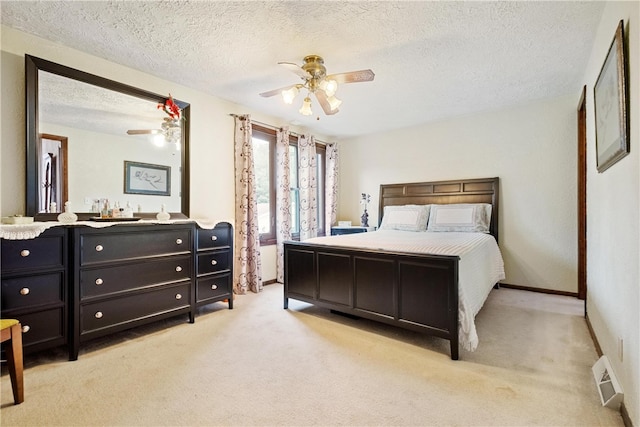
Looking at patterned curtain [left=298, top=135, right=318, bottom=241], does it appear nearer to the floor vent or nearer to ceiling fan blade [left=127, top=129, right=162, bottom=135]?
ceiling fan blade [left=127, top=129, right=162, bottom=135]

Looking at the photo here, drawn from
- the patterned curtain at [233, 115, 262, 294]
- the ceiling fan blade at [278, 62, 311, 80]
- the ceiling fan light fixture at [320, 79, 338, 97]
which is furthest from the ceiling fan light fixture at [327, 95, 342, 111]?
the patterned curtain at [233, 115, 262, 294]

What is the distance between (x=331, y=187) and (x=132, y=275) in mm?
3765

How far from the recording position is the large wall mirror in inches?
97.4

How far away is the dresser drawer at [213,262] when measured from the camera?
10.2 feet

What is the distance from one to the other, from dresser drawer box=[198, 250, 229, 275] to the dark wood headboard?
2951 mm

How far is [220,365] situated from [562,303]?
383 centimetres

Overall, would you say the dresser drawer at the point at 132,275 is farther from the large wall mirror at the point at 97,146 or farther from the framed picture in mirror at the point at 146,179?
the framed picture in mirror at the point at 146,179

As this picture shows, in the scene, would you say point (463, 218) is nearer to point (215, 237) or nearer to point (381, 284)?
point (381, 284)

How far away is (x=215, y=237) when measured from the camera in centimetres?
325

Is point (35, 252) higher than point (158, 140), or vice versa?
point (158, 140)

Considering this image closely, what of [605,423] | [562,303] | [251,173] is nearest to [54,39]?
[251,173]

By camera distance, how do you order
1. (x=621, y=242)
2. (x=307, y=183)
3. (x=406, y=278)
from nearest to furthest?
(x=621, y=242)
(x=406, y=278)
(x=307, y=183)

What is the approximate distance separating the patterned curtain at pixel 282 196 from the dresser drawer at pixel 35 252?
106 inches

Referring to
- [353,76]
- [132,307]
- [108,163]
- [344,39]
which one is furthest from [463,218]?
[108,163]
